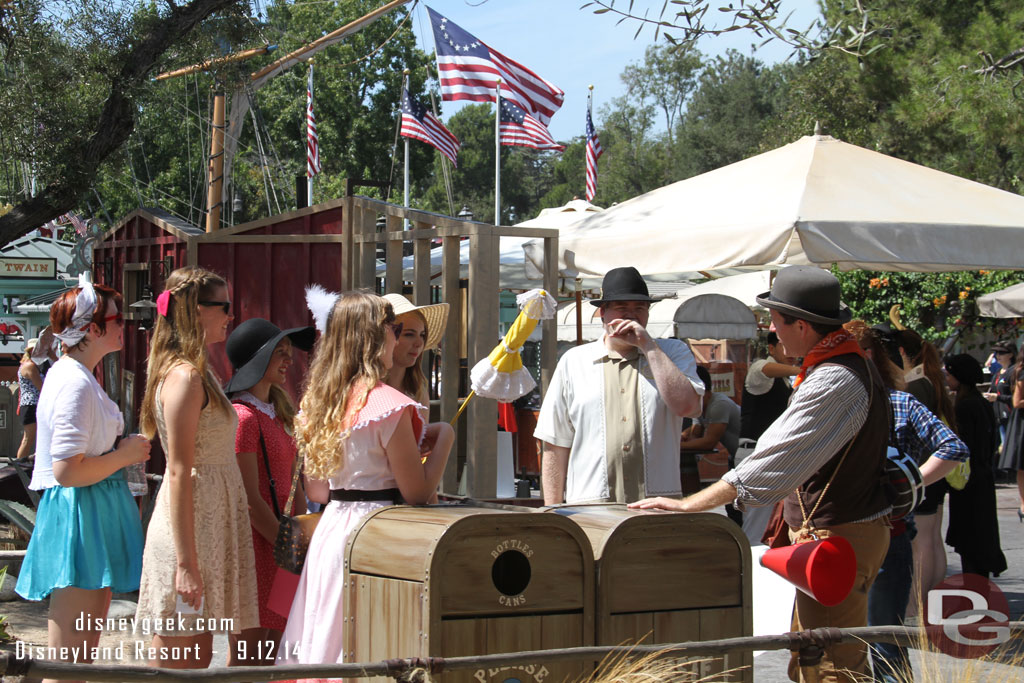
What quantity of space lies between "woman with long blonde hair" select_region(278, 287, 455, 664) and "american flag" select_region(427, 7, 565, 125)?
42.6 feet

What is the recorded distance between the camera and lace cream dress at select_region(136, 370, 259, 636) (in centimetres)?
373

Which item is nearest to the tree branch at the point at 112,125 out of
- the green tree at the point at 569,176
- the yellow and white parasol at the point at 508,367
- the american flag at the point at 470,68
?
the yellow and white parasol at the point at 508,367

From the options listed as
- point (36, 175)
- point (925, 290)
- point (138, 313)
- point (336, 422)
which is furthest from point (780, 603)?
point (925, 290)

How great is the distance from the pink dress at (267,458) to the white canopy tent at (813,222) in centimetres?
254

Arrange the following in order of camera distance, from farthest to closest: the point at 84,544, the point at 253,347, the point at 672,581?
the point at 253,347, the point at 84,544, the point at 672,581

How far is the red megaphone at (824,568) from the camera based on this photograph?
3348 millimetres

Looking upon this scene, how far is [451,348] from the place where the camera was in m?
7.00

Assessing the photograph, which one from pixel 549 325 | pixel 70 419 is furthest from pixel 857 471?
pixel 549 325

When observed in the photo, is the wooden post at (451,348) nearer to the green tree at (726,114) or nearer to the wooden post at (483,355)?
the wooden post at (483,355)

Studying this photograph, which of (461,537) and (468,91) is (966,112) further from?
(461,537)

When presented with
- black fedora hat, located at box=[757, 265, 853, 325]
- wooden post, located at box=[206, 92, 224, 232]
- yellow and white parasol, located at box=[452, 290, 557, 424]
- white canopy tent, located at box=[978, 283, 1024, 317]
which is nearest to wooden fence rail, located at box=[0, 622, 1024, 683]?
black fedora hat, located at box=[757, 265, 853, 325]

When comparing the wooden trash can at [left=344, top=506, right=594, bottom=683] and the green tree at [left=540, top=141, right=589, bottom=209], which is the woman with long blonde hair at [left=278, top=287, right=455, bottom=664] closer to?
the wooden trash can at [left=344, top=506, right=594, bottom=683]

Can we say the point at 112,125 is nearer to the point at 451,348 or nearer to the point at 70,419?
the point at 451,348

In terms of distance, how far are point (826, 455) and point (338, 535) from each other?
1583 mm
